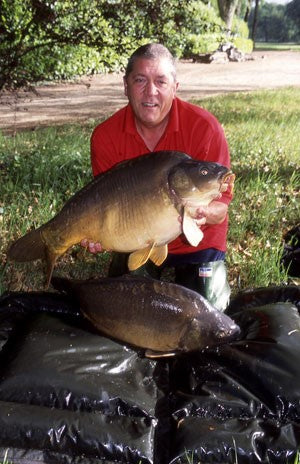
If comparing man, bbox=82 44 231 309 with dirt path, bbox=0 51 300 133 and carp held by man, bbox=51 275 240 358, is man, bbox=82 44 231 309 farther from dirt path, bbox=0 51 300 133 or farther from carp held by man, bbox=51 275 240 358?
dirt path, bbox=0 51 300 133

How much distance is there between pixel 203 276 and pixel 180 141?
65 cm

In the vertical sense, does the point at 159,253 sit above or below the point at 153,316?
above

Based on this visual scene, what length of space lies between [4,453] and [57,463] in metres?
0.17

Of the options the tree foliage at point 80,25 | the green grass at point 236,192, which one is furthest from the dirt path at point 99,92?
the green grass at point 236,192

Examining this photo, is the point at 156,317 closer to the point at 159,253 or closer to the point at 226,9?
the point at 159,253

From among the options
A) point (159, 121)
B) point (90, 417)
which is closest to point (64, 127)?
point (159, 121)

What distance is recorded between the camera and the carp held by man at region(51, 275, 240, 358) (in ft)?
6.93

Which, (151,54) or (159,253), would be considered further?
(151,54)

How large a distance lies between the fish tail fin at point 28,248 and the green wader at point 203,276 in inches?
20.8

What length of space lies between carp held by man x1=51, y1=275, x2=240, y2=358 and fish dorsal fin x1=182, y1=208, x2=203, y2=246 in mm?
273

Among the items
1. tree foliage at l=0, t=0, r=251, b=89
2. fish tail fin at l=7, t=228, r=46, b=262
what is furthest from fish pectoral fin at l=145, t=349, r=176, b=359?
tree foliage at l=0, t=0, r=251, b=89

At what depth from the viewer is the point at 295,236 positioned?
11.6 feet

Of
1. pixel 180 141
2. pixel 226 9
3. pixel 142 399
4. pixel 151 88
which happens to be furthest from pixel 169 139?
pixel 226 9

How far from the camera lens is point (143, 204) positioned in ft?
6.52
